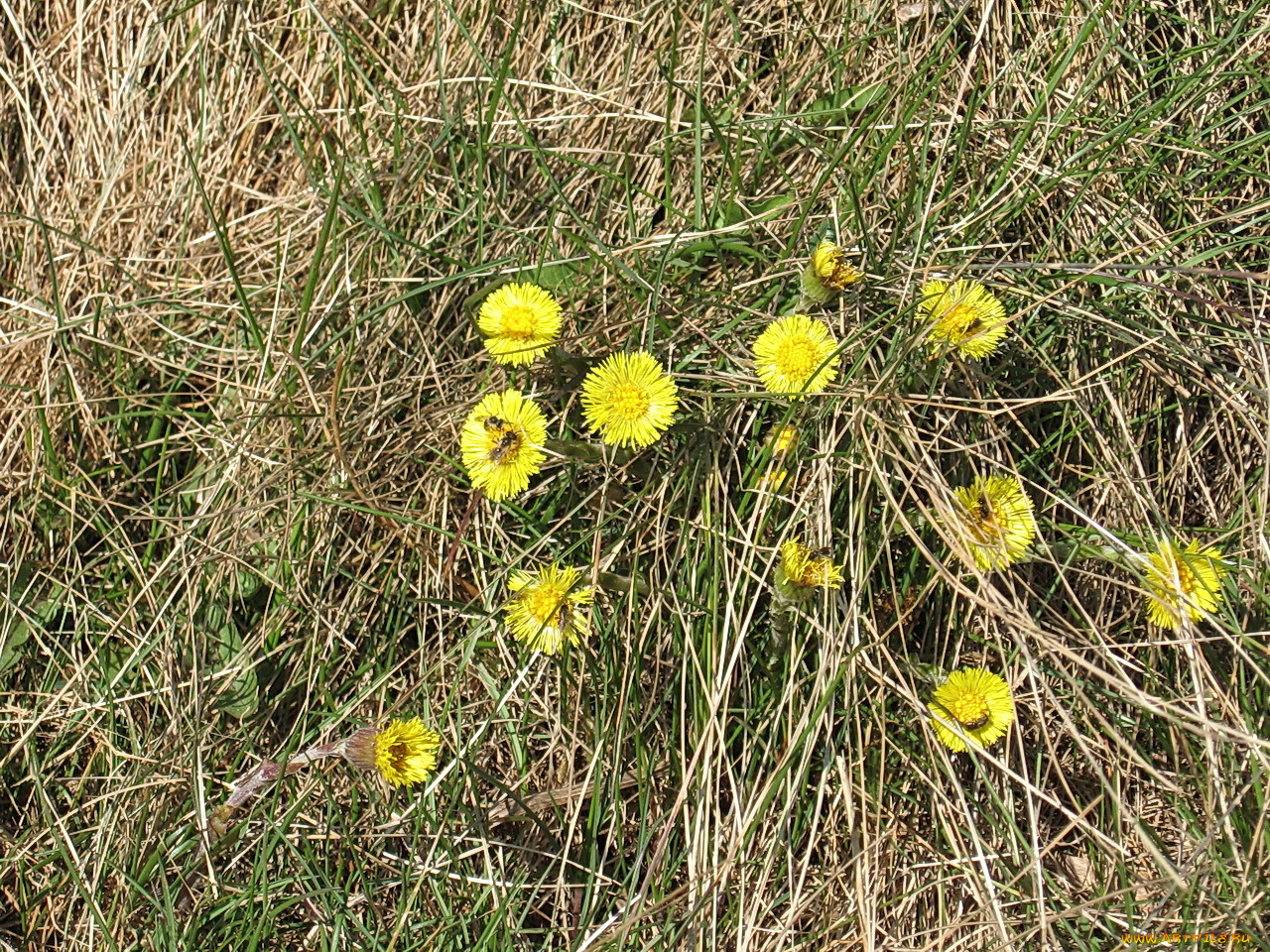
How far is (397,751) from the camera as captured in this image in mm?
1264

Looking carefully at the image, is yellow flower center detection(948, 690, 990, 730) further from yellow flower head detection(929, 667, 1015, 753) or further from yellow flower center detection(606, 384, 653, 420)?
yellow flower center detection(606, 384, 653, 420)

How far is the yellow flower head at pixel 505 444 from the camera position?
127 centimetres

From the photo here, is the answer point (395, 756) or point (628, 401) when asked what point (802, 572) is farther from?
point (395, 756)

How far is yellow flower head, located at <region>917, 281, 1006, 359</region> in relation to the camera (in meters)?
1.30

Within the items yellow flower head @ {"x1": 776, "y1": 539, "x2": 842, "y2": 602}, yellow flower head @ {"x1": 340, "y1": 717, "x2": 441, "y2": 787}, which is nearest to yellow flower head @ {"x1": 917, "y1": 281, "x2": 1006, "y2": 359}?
yellow flower head @ {"x1": 776, "y1": 539, "x2": 842, "y2": 602}

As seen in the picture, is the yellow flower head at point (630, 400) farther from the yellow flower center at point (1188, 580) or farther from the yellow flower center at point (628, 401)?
the yellow flower center at point (1188, 580)

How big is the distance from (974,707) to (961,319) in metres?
0.50

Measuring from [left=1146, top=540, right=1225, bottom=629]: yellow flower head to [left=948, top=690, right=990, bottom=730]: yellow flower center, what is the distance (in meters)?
0.24

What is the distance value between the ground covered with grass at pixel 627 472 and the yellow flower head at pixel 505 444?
11cm

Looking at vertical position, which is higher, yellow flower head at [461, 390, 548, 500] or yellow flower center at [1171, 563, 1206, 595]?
yellow flower head at [461, 390, 548, 500]

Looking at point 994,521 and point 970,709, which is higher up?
point 994,521

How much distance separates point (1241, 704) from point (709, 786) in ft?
2.36

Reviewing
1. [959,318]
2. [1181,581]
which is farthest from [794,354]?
[1181,581]

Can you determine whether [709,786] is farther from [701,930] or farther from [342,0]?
[342,0]
